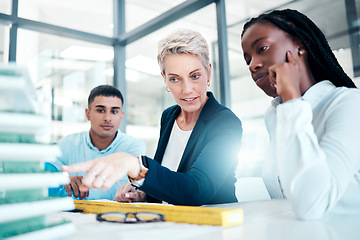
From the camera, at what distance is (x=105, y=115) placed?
2676mm

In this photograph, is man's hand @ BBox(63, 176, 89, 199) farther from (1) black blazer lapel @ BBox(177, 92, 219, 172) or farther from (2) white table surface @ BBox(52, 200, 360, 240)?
(2) white table surface @ BBox(52, 200, 360, 240)

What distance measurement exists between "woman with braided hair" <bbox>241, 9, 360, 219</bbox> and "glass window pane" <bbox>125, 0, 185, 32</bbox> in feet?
8.45

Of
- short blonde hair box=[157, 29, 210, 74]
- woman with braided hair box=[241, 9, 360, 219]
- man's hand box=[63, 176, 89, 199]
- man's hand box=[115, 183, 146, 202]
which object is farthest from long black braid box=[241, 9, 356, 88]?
man's hand box=[63, 176, 89, 199]

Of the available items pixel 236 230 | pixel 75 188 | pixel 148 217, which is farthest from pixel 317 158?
pixel 75 188

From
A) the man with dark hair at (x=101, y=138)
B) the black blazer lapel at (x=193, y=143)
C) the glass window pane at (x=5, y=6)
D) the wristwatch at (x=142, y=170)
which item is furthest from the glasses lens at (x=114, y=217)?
the glass window pane at (x=5, y=6)

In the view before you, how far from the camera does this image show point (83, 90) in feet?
13.6

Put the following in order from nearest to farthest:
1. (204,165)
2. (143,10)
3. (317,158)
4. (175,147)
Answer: (317,158), (204,165), (175,147), (143,10)

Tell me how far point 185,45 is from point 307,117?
74 cm

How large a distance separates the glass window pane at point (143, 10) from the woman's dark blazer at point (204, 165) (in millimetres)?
2426

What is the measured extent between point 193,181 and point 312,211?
0.38m

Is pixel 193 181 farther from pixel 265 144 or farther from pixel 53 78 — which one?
pixel 53 78

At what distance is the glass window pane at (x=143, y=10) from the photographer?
3.70 m

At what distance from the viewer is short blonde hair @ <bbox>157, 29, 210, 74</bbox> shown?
1.42 metres

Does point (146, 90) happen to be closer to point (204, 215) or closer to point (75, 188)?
point (75, 188)
